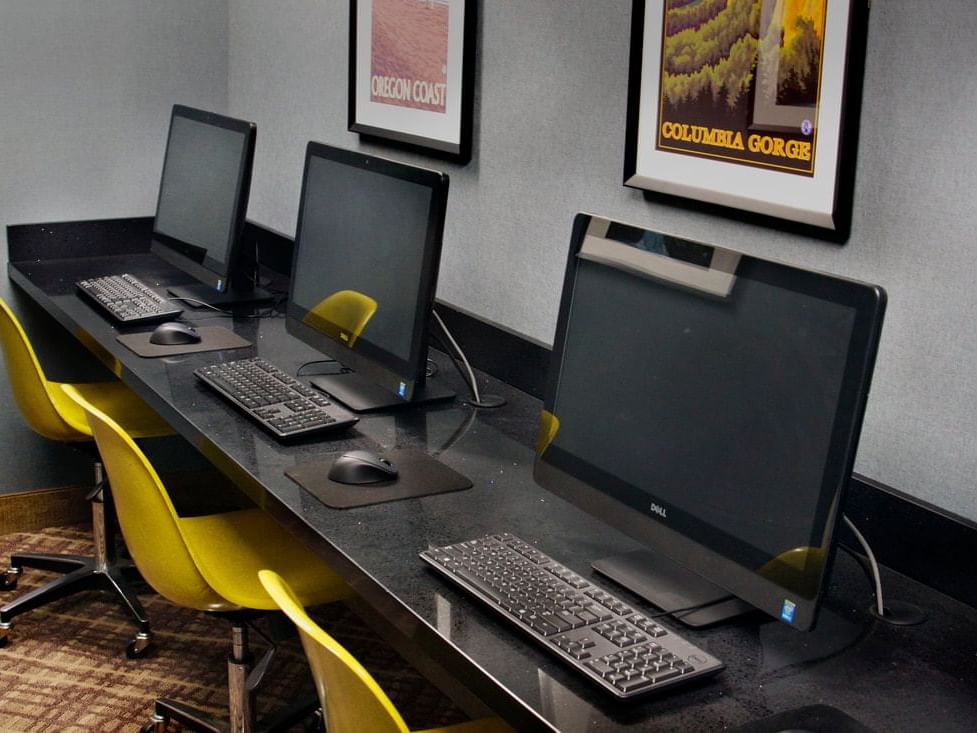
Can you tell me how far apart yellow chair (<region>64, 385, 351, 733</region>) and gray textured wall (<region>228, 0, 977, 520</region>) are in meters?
0.50

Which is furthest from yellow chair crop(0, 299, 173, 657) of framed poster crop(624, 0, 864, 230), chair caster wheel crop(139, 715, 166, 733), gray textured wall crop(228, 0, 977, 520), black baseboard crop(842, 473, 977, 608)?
black baseboard crop(842, 473, 977, 608)

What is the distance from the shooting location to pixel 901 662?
1.09 metres

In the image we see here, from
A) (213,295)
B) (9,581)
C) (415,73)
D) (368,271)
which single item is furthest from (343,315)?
(9,581)

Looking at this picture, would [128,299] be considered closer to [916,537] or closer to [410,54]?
[410,54]

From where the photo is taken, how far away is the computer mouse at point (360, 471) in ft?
4.81

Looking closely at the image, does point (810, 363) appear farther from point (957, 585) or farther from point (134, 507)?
point (134, 507)

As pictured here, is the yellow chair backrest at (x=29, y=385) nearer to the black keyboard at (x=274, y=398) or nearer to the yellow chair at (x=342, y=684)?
the black keyboard at (x=274, y=398)

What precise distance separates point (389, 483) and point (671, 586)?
16.2 inches

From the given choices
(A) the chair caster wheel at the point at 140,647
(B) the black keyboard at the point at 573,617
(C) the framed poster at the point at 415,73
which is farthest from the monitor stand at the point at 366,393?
(A) the chair caster wheel at the point at 140,647

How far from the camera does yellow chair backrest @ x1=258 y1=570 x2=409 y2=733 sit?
963 mm

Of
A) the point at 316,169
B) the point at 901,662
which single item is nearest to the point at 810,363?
the point at 901,662

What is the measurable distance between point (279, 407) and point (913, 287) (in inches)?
33.5

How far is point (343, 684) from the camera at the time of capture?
99cm

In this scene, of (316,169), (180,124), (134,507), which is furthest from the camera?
(180,124)
